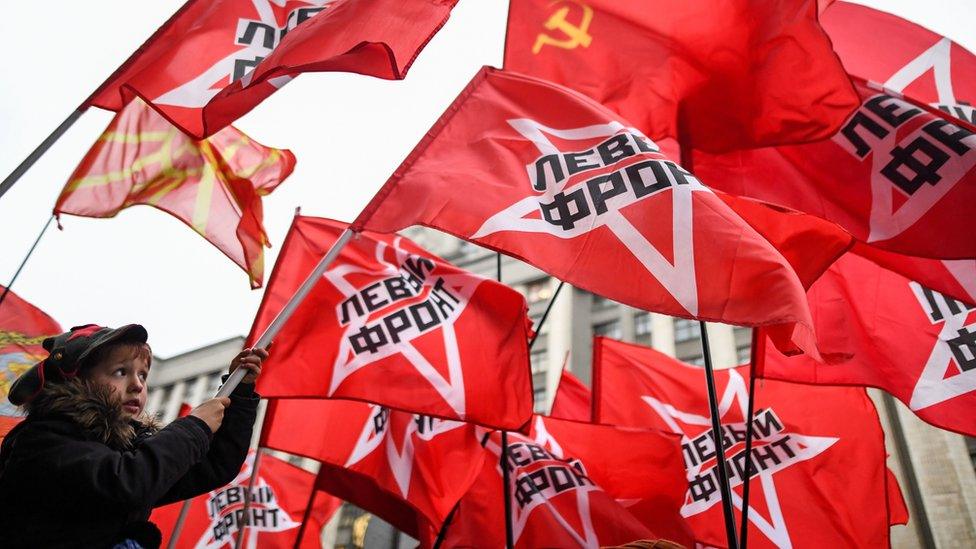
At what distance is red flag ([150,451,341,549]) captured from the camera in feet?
31.7

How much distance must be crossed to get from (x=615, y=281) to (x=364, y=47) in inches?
77.9

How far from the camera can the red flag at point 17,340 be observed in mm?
7184

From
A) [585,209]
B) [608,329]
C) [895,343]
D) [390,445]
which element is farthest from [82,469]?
[608,329]

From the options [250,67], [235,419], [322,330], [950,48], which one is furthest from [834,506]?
[250,67]

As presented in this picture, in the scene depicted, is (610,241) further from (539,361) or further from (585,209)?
(539,361)

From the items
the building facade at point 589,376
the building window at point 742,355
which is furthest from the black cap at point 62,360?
the building window at point 742,355

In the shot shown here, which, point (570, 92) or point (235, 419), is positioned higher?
point (570, 92)

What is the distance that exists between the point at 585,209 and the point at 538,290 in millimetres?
29664

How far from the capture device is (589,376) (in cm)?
2950

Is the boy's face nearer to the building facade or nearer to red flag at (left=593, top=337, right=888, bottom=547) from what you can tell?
red flag at (left=593, top=337, right=888, bottom=547)

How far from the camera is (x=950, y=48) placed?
6246 millimetres

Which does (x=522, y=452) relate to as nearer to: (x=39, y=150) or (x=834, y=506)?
(x=834, y=506)

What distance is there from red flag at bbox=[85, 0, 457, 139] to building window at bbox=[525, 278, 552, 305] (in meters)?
28.5

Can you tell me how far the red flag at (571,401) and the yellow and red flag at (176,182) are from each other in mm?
5174
